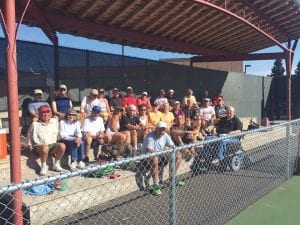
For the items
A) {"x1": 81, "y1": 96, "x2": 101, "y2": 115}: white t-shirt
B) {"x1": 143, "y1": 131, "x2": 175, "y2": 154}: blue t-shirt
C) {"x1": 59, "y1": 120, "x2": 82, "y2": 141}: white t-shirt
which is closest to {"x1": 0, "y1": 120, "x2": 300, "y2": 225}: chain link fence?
{"x1": 143, "y1": 131, "x2": 175, "y2": 154}: blue t-shirt

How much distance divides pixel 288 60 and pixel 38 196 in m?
14.5

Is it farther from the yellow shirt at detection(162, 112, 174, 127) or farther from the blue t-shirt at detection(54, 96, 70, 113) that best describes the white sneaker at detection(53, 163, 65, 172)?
the yellow shirt at detection(162, 112, 174, 127)

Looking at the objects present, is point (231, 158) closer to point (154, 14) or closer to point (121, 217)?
point (121, 217)

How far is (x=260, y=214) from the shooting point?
6.64m

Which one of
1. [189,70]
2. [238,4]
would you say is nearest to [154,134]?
[238,4]

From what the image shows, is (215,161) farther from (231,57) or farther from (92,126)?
(231,57)

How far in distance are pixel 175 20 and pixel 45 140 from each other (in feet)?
28.9

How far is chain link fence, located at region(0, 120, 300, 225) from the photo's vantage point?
20.6ft

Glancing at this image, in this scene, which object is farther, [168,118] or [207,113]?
[207,113]

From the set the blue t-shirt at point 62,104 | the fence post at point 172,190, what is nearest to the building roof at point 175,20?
the blue t-shirt at point 62,104

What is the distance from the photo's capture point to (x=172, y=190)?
16.1ft

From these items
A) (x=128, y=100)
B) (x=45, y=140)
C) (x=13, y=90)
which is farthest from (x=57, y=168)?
(x=128, y=100)

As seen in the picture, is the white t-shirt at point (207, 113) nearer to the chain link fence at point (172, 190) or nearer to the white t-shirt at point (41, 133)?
the chain link fence at point (172, 190)

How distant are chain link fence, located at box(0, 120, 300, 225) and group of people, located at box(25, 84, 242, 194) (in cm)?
38
